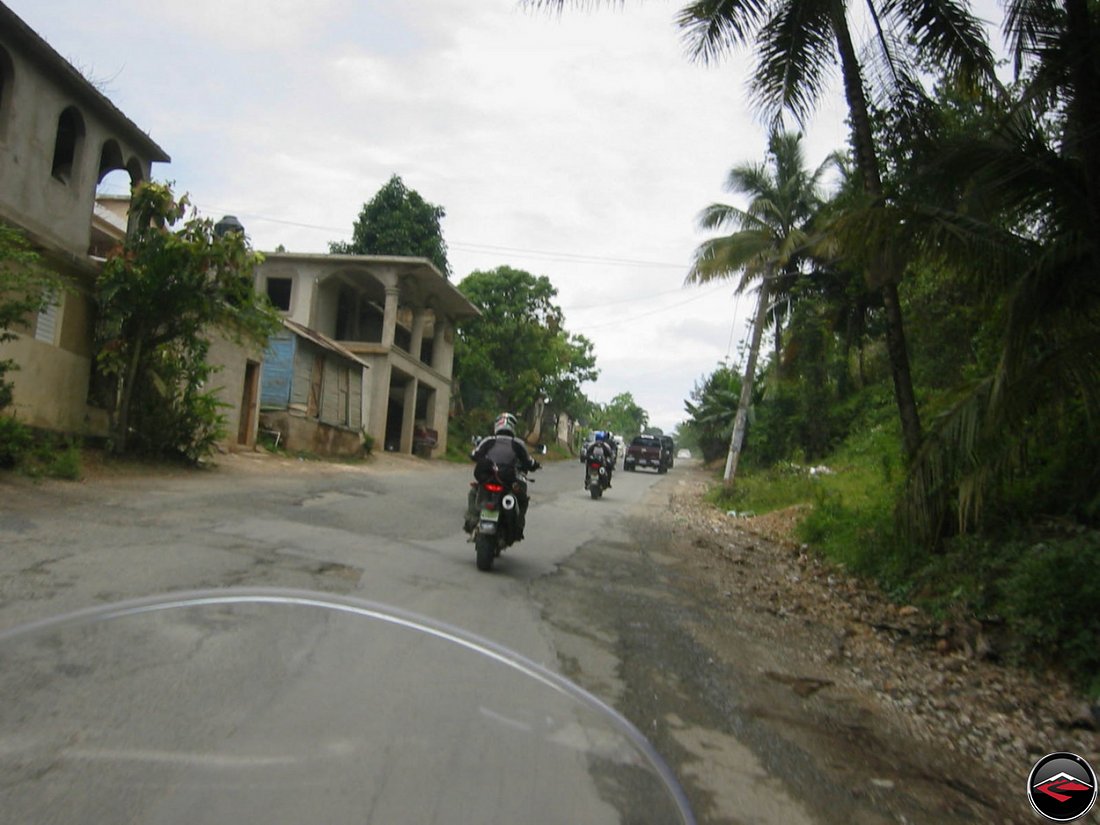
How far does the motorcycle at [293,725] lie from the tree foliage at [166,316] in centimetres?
1314

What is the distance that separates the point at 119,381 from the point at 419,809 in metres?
15.1

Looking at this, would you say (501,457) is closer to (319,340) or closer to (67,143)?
(67,143)

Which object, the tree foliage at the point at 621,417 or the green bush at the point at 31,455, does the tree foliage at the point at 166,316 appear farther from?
the tree foliage at the point at 621,417

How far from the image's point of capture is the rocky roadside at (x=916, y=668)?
4918 millimetres

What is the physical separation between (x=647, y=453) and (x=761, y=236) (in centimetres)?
2099

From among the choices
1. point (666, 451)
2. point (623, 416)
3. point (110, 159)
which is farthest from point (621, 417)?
point (110, 159)

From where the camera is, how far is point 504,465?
851 cm

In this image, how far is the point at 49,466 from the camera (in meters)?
11.8

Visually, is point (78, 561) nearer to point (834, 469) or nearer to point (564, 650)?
point (564, 650)

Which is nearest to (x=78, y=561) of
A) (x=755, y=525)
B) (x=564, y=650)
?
(x=564, y=650)

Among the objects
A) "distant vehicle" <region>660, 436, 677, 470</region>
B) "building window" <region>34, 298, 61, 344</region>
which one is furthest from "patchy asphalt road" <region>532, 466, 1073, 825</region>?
"distant vehicle" <region>660, 436, 677, 470</region>

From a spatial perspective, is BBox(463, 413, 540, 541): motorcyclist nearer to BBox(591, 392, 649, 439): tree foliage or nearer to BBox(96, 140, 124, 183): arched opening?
BBox(96, 140, 124, 183): arched opening

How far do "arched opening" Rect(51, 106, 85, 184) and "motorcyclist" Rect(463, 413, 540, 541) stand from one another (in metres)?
10.5

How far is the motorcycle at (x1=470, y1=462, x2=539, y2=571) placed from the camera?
8.10 meters
